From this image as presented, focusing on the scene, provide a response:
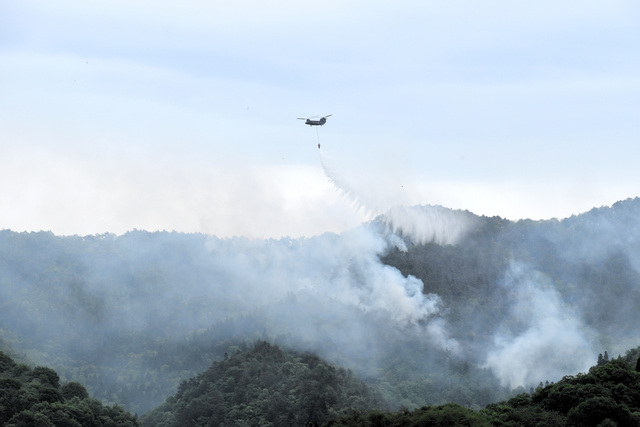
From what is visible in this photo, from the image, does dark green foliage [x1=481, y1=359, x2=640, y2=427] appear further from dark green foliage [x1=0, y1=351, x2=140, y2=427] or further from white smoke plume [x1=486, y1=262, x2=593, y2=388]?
white smoke plume [x1=486, y1=262, x2=593, y2=388]

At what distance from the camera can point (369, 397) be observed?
147 m

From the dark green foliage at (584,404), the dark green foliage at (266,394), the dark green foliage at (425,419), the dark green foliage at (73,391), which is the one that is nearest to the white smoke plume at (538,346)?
the dark green foliage at (266,394)

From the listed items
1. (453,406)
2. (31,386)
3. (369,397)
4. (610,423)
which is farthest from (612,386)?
(31,386)

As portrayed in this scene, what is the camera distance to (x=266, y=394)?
15188cm

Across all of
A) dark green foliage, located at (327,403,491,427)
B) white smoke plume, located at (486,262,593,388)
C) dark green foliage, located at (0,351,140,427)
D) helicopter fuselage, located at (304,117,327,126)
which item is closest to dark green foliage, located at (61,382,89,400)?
dark green foliage, located at (0,351,140,427)

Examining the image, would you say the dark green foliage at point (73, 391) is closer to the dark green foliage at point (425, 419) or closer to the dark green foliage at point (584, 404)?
the dark green foliage at point (425, 419)

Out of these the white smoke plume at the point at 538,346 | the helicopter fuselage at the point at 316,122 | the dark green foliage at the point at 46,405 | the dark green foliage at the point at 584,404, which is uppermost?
the helicopter fuselage at the point at 316,122

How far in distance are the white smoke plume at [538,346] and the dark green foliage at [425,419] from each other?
271ft

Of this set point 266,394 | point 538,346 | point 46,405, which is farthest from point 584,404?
point 538,346

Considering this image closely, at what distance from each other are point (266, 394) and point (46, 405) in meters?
55.3

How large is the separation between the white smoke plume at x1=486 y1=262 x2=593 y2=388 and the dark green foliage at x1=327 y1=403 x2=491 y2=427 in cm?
8274

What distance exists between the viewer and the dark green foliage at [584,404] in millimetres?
73875

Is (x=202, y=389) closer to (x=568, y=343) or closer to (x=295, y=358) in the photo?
(x=295, y=358)

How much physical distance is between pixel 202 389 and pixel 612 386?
10121 centimetres
